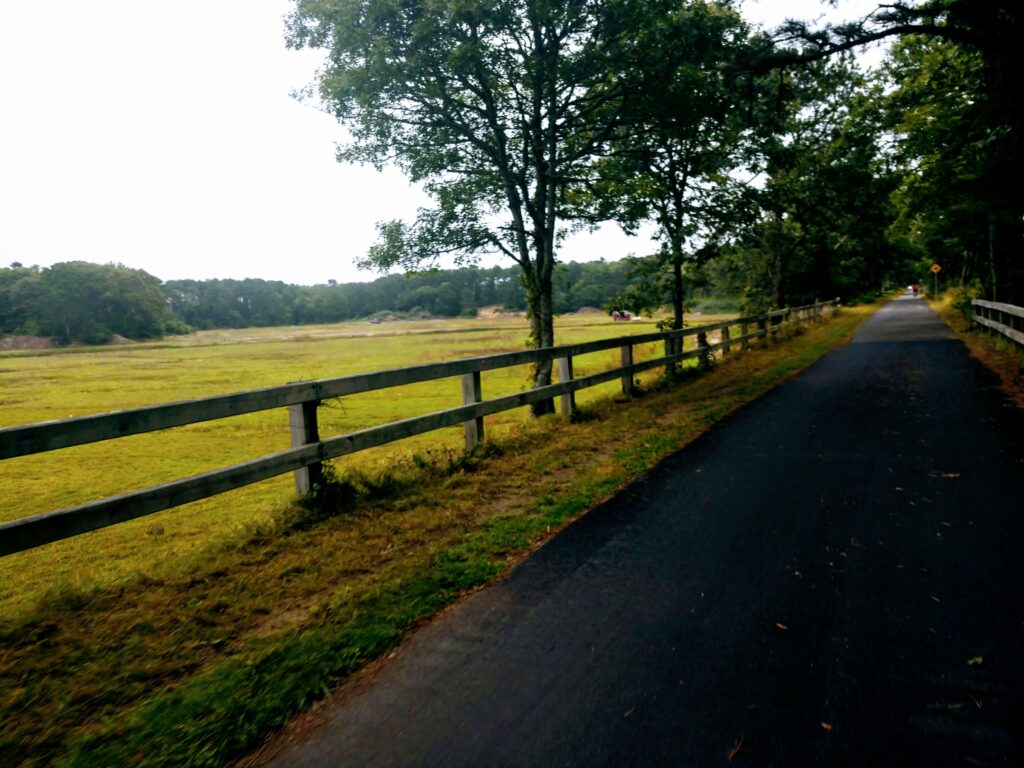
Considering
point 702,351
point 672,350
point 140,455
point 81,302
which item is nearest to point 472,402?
point 140,455

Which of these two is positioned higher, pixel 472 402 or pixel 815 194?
pixel 815 194

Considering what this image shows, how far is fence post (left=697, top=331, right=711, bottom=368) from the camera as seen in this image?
585 inches

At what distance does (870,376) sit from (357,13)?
1168 centimetres

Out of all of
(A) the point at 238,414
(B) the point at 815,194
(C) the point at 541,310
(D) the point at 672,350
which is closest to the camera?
(A) the point at 238,414

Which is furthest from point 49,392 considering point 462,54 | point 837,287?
point 837,287

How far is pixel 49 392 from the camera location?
11680mm

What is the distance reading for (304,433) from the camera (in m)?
5.08

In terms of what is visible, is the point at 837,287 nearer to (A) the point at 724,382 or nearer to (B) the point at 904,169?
(B) the point at 904,169

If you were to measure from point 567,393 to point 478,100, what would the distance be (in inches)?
274

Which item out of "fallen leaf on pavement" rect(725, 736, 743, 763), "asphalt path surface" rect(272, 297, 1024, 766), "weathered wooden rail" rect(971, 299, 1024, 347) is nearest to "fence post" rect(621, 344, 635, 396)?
"asphalt path surface" rect(272, 297, 1024, 766)

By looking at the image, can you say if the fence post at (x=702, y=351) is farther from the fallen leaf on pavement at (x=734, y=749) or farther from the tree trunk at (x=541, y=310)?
the fallen leaf on pavement at (x=734, y=749)

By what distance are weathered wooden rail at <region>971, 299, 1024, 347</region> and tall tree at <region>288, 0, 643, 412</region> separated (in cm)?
928

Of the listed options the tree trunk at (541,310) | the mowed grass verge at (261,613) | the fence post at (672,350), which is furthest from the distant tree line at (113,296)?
the mowed grass verge at (261,613)

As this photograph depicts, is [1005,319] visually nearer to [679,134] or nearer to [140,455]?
[679,134]
